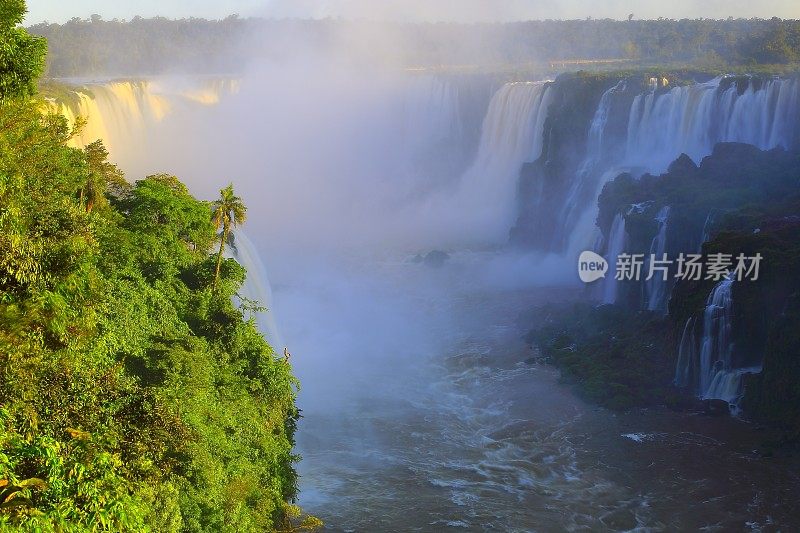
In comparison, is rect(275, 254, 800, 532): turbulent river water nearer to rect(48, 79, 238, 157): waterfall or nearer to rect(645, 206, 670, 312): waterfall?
rect(645, 206, 670, 312): waterfall

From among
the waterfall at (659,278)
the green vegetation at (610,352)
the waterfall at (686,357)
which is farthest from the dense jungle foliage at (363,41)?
the waterfall at (686,357)

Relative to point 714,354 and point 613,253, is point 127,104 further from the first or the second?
point 714,354

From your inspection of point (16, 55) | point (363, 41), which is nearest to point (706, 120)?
point (16, 55)

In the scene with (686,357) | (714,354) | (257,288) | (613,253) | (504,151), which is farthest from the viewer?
(504,151)

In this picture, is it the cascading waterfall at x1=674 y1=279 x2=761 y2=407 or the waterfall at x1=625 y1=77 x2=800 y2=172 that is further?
the waterfall at x1=625 y1=77 x2=800 y2=172

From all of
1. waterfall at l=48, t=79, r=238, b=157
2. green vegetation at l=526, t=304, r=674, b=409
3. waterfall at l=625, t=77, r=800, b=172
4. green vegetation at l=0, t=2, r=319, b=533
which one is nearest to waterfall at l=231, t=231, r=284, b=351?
green vegetation at l=0, t=2, r=319, b=533

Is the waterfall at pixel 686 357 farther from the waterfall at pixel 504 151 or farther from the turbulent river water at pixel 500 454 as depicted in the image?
the waterfall at pixel 504 151
